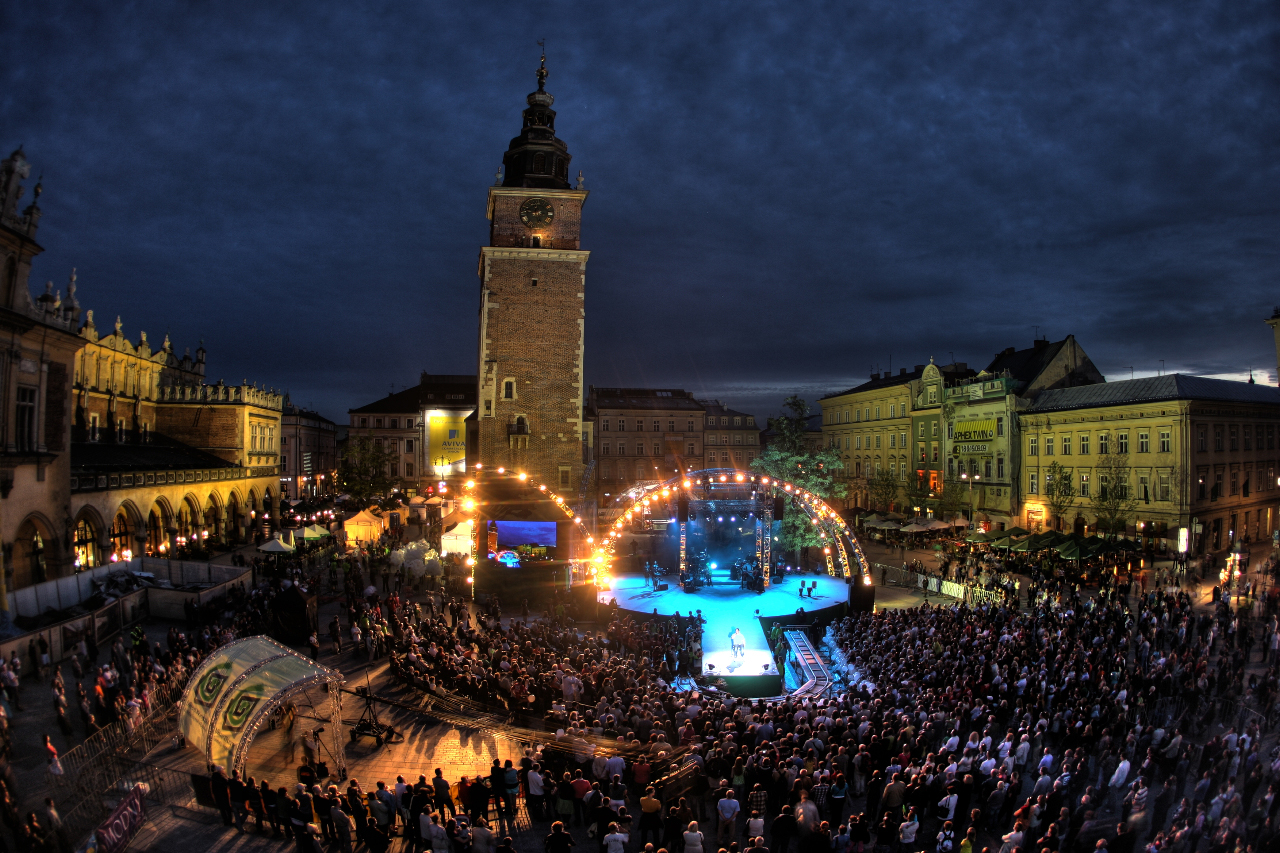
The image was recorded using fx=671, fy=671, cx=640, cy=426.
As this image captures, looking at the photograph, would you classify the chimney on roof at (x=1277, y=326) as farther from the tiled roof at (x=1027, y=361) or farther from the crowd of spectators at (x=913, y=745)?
the crowd of spectators at (x=913, y=745)

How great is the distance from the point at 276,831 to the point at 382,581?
1786 centimetres

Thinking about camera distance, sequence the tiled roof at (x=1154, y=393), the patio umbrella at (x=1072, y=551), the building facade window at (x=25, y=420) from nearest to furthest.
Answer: the building facade window at (x=25, y=420), the patio umbrella at (x=1072, y=551), the tiled roof at (x=1154, y=393)

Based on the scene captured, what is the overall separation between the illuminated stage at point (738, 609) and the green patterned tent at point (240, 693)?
1110 cm

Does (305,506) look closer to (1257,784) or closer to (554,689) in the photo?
(554,689)

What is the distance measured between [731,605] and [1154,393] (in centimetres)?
2592

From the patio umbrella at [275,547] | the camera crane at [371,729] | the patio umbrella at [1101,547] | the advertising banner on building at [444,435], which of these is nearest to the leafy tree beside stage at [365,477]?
the advertising banner on building at [444,435]

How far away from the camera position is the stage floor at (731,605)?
65.1 ft

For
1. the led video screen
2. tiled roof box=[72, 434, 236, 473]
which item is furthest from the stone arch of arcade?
the led video screen

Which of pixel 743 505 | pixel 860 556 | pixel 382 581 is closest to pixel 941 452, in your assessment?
pixel 743 505

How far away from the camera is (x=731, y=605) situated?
84.6 ft

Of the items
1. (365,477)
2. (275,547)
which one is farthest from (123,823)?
(365,477)

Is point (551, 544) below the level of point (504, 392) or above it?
below

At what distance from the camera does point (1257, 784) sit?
396 inches

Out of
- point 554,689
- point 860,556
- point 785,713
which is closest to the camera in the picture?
point 785,713
